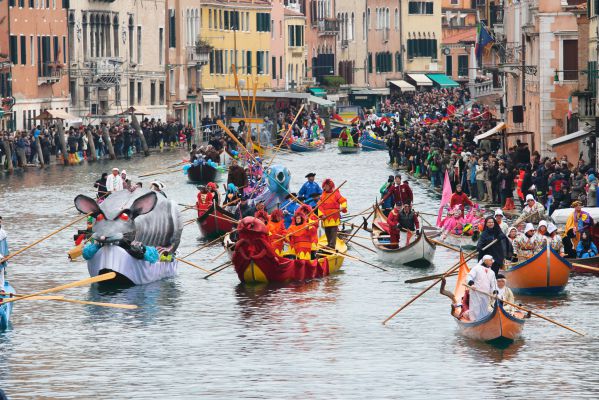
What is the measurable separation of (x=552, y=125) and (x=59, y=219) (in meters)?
21.6

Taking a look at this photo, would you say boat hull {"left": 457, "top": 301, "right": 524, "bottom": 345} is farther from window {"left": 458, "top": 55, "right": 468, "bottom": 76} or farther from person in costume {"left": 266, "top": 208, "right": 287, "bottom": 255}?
window {"left": 458, "top": 55, "right": 468, "bottom": 76}

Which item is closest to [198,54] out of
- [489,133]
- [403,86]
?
[403,86]

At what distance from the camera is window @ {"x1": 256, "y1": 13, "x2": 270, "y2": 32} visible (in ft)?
486

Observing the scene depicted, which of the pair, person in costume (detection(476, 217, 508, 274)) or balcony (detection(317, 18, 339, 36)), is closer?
person in costume (detection(476, 217, 508, 274))

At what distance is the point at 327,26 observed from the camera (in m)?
166

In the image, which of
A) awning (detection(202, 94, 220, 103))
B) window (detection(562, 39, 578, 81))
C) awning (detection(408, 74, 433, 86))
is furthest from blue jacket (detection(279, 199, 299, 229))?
awning (detection(408, 74, 433, 86))

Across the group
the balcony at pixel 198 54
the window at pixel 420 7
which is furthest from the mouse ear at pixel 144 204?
the window at pixel 420 7

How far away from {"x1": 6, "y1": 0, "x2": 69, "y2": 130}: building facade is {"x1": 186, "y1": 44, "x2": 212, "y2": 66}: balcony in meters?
25.3

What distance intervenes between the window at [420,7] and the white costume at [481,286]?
467 feet

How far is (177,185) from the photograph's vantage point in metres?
78.5

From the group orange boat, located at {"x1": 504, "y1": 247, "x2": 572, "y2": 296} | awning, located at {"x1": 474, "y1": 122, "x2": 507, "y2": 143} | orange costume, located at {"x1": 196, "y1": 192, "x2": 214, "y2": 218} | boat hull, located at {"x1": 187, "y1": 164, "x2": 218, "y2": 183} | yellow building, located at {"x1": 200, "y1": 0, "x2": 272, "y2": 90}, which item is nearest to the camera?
orange boat, located at {"x1": 504, "y1": 247, "x2": 572, "y2": 296}

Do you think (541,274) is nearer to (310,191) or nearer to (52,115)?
(310,191)

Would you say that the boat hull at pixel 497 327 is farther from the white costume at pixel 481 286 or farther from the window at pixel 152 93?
the window at pixel 152 93

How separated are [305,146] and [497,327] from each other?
7502cm
